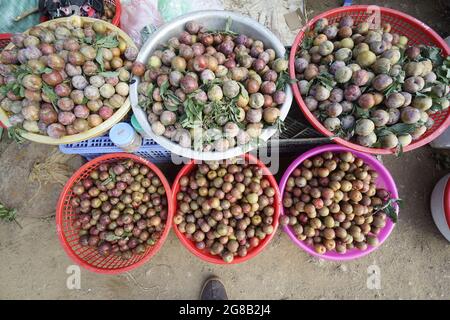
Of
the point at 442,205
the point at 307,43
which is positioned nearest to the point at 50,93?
the point at 307,43

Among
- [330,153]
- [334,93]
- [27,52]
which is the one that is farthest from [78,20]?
[330,153]

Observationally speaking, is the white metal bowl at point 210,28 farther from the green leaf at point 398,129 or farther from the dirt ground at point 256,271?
the dirt ground at point 256,271

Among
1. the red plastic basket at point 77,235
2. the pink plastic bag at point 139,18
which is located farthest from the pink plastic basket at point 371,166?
the pink plastic bag at point 139,18

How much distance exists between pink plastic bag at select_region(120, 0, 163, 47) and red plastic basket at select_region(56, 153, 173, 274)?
97 cm

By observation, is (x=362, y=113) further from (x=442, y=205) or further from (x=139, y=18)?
(x=139, y=18)

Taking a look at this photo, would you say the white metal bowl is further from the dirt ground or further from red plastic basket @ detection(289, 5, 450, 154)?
the dirt ground

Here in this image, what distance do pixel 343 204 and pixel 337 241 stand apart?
0.83 ft

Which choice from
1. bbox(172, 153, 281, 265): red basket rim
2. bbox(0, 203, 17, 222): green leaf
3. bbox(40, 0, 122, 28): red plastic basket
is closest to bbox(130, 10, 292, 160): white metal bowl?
bbox(172, 153, 281, 265): red basket rim

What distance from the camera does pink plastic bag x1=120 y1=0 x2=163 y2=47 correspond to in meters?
2.38

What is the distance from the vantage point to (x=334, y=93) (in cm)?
177

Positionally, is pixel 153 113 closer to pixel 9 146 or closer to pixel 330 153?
pixel 330 153

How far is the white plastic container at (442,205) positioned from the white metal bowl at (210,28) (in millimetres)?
1406

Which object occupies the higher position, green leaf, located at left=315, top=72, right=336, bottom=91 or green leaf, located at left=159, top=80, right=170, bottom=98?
green leaf, located at left=315, top=72, right=336, bottom=91
